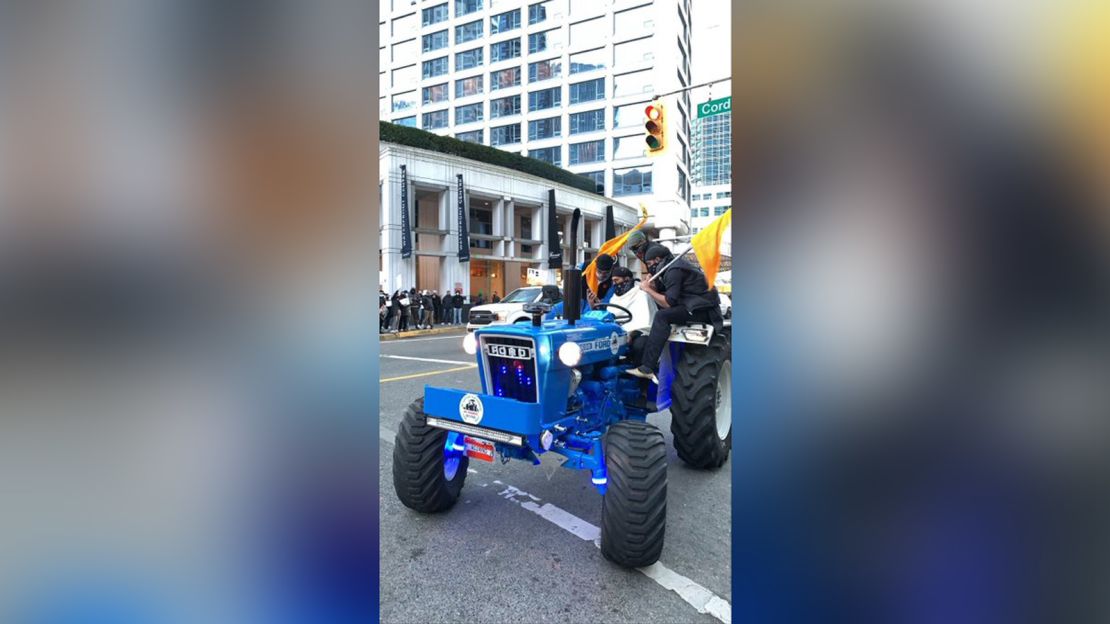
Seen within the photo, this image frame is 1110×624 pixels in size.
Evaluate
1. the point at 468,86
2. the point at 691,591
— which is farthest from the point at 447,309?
the point at 468,86

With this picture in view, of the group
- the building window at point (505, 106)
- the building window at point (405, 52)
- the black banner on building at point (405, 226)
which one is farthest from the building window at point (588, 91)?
the black banner on building at point (405, 226)

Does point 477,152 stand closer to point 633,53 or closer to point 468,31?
point 633,53

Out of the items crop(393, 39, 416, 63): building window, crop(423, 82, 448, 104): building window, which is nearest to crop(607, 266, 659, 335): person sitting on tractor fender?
crop(423, 82, 448, 104): building window

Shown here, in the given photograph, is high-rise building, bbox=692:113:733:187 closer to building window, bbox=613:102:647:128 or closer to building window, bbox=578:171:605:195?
building window, bbox=613:102:647:128
